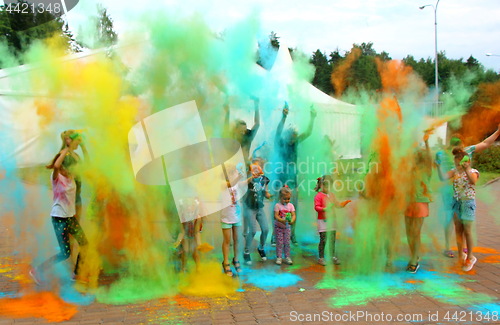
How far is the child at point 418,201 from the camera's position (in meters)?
5.29

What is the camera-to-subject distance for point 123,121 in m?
4.85

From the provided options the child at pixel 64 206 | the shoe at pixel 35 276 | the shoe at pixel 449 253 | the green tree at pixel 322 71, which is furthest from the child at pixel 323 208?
the green tree at pixel 322 71

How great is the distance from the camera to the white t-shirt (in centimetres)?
463

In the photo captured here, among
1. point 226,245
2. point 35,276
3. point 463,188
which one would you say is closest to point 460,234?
point 463,188

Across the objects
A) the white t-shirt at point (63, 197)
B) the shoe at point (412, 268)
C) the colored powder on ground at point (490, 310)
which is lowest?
the colored powder on ground at point (490, 310)

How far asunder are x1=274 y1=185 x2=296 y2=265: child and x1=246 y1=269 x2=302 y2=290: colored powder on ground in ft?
1.19

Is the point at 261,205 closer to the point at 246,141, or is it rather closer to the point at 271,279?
the point at 246,141

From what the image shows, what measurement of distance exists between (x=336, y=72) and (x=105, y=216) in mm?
4317

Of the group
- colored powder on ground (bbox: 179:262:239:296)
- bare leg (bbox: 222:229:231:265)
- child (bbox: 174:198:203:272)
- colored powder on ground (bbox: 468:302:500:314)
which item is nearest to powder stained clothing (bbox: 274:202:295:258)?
bare leg (bbox: 222:229:231:265)

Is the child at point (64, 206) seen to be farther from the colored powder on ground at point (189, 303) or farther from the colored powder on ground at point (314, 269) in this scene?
the colored powder on ground at point (314, 269)

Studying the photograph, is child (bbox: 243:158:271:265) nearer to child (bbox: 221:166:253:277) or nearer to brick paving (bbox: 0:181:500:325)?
child (bbox: 221:166:253:277)

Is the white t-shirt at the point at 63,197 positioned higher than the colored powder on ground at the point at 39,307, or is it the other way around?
the white t-shirt at the point at 63,197

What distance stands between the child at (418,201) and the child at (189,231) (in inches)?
98.0

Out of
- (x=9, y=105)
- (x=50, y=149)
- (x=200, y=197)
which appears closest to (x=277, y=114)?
(x=200, y=197)
